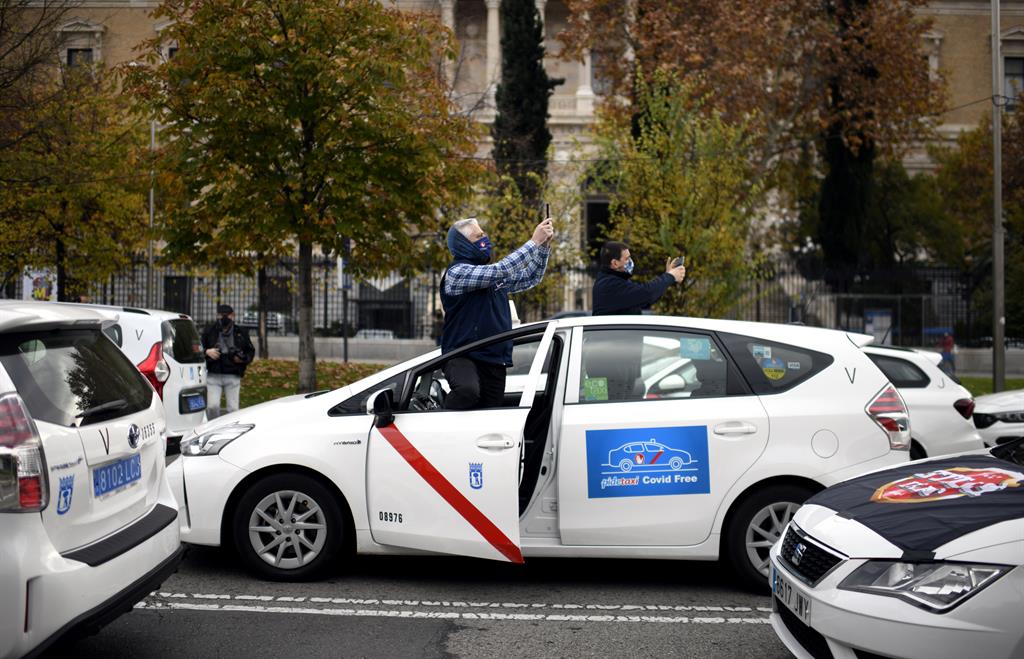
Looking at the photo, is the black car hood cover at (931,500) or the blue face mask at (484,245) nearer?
the black car hood cover at (931,500)

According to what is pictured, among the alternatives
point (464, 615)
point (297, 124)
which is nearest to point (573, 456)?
point (464, 615)

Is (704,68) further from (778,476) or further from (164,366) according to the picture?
(778,476)

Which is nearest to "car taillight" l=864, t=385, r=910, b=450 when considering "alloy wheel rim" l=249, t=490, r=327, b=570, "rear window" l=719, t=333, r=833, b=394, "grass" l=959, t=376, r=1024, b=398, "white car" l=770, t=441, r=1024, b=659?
"rear window" l=719, t=333, r=833, b=394

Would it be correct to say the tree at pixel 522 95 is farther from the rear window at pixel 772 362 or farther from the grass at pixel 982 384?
the rear window at pixel 772 362

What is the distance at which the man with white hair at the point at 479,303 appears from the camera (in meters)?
5.93

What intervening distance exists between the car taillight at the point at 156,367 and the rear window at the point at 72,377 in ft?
19.8

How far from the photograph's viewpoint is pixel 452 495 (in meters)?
5.53

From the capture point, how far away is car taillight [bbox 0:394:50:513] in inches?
135

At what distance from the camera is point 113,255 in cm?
2422

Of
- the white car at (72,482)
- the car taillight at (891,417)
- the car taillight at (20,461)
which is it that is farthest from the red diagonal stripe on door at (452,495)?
the car taillight at (20,461)

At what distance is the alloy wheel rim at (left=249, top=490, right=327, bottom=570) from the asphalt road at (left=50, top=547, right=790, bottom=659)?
0.17 metres

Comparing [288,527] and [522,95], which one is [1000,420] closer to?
[288,527]

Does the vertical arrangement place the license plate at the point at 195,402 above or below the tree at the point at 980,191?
below

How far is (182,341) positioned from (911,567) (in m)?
9.13
